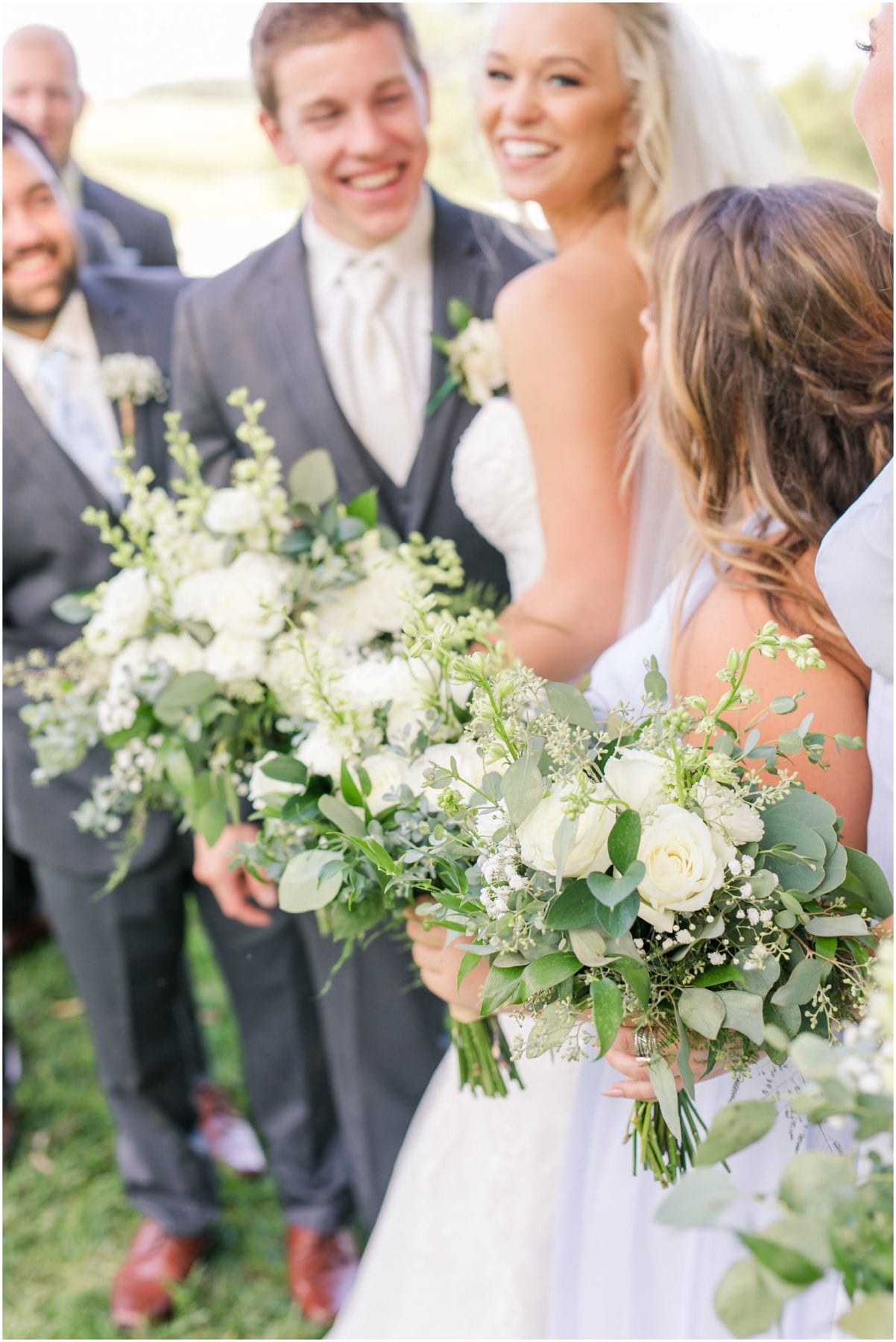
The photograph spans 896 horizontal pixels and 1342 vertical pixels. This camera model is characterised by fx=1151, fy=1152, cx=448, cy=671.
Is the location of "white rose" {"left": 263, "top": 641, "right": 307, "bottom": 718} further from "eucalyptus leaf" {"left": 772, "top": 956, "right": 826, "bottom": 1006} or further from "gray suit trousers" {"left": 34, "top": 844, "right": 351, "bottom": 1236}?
"gray suit trousers" {"left": 34, "top": 844, "right": 351, "bottom": 1236}

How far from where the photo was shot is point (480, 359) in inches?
99.0

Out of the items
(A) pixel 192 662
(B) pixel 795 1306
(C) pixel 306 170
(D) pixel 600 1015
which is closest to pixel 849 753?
(D) pixel 600 1015

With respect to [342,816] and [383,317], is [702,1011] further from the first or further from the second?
[383,317]

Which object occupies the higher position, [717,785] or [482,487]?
[717,785]

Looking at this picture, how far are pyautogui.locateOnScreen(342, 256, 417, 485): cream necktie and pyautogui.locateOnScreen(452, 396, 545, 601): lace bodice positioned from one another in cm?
20

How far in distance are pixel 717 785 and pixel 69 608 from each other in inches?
54.1

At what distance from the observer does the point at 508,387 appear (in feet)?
8.38

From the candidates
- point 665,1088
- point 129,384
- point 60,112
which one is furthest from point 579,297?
point 60,112

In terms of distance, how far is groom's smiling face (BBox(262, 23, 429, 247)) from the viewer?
95.7 inches

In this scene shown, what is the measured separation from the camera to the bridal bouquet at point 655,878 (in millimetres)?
1161

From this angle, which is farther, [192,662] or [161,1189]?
[161,1189]

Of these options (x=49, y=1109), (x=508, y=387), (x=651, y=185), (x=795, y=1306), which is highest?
(x=651, y=185)

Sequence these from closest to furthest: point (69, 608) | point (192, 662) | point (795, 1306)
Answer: point (795, 1306)
point (192, 662)
point (69, 608)

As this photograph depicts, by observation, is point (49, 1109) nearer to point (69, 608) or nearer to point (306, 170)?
point (69, 608)
